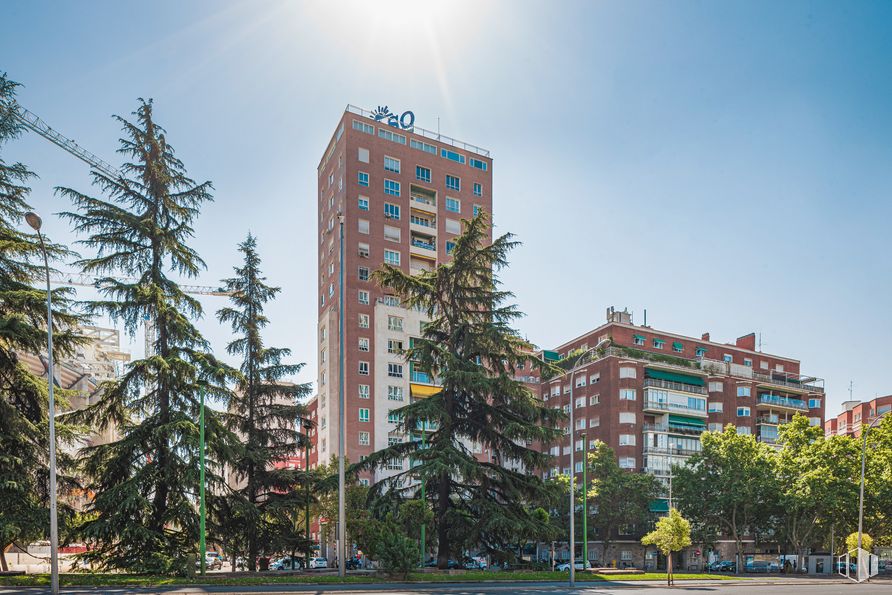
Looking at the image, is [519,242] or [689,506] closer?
[519,242]

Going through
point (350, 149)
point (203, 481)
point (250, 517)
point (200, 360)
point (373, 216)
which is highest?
point (350, 149)

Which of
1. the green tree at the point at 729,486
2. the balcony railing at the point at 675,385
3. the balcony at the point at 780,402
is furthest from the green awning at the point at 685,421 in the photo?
the green tree at the point at 729,486

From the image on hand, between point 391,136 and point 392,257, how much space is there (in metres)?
14.5

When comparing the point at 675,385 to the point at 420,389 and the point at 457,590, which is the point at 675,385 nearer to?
the point at 420,389

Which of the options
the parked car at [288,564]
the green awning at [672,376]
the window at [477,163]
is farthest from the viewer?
the window at [477,163]

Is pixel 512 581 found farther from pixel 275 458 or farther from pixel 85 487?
pixel 85 487

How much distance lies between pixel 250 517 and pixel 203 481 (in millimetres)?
5196

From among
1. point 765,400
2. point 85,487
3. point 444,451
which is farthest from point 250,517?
point 765,400

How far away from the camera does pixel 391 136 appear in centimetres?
7850

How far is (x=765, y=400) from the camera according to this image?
279 ft

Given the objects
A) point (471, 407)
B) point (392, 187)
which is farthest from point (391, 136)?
point (471, 407)

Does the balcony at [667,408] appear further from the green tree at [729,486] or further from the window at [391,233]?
the window at [391,233]

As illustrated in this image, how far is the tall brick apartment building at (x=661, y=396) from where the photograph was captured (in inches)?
2931

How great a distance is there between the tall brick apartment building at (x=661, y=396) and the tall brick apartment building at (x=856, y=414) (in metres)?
43.7
